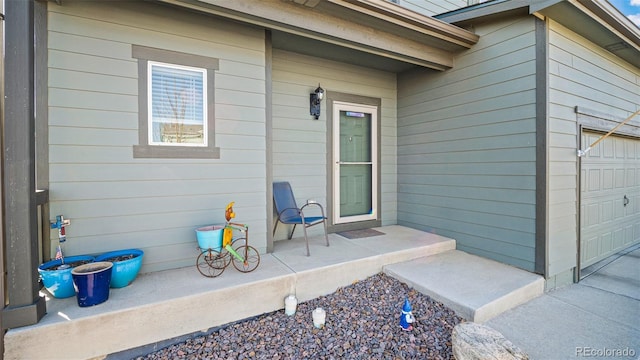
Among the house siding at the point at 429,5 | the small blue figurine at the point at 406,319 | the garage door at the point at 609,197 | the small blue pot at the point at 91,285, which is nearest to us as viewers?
the small blue pot at the point at 91,285

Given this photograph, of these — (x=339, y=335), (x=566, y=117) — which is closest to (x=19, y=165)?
(x=339, y=335)

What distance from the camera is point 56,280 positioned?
213cm

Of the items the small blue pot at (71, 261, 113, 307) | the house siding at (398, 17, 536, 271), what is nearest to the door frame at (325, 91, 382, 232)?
the house siding at (398, 17, 536, 271)

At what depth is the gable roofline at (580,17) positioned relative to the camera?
112 inches

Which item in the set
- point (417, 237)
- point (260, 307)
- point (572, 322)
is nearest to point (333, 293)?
point (260, 307)

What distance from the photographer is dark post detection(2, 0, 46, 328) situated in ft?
5.90

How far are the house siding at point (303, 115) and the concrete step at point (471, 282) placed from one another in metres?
1.56

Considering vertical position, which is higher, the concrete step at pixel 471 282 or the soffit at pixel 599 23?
the soffit at pixel 599 23

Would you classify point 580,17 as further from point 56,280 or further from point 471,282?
point 56,280

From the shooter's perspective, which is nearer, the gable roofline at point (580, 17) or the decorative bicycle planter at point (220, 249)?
the decorative bicycle planter at point (220, 249)

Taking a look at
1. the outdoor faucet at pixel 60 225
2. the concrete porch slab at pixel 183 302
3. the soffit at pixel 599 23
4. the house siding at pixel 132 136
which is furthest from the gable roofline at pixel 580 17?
the outdoor faucet at pixel 60 225

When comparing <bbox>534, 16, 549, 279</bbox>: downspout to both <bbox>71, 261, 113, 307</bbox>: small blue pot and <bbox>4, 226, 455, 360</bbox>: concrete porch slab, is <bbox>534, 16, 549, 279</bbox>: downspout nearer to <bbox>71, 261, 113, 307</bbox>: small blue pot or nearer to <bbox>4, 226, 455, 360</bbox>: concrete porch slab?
<bbox>4, 226, 455, 360</bbox>: concrete porch slab

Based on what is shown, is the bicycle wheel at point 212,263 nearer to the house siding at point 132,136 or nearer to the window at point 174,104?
the house siding at point 132,136

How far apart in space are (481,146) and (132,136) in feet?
12.2
